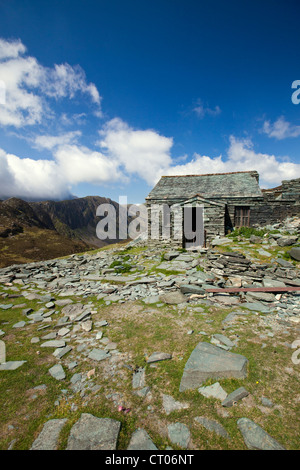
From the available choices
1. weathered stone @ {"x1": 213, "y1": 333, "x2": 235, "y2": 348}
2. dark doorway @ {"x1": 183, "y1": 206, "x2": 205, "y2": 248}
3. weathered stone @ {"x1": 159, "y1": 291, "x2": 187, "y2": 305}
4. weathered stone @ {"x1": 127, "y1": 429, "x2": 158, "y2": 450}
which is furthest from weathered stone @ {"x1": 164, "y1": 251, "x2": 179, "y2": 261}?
Result: weathered stone @ {"x1": 127, "y1": 429, "x2": 158, "y2": 450}

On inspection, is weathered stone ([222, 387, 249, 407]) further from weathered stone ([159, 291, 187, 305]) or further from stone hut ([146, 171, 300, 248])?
stone hut ([146, 171, 300, 248])

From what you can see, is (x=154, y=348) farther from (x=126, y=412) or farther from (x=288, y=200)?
(x=288, y=200)

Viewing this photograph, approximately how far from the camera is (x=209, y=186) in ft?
73.0

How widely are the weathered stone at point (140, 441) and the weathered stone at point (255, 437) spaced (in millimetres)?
1329

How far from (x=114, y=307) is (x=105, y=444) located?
4781mm

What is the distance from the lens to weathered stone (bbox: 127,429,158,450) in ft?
8.91

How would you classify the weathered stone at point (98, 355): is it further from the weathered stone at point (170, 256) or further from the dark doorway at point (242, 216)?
the dark doorway at point (242, 216)

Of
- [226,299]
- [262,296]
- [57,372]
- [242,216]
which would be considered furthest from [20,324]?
[242,216]

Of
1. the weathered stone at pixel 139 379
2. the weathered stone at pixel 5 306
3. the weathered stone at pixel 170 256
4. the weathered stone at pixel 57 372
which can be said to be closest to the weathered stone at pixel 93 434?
the weathered stone at pixel 139 379

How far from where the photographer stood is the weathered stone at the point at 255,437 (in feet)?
8.79

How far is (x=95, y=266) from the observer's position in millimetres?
13969

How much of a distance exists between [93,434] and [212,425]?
5.89 feet

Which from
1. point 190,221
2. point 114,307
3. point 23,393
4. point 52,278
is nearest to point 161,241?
point 190,221
